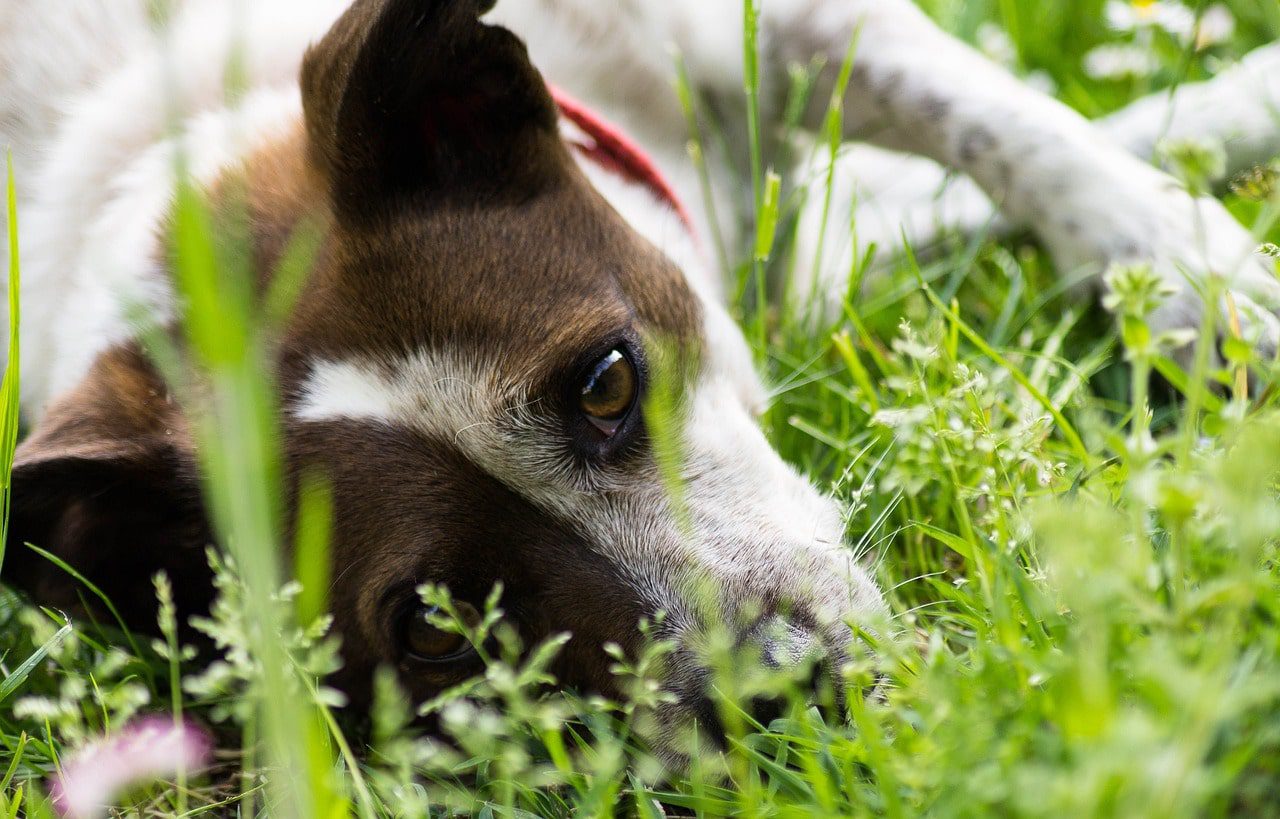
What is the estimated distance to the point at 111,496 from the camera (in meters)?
2.02

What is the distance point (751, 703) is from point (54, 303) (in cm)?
165

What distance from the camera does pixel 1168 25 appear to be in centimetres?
319

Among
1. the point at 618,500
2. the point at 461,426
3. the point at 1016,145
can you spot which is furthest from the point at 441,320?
the point at 1016,145

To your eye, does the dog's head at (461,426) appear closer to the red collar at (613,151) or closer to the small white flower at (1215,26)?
the red collar at (613,151)

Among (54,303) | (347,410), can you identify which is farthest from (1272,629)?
(54,303)

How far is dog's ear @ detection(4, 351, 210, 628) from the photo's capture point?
1944 millimetres

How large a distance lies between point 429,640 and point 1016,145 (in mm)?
1551

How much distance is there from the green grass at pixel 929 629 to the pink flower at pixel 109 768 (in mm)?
51

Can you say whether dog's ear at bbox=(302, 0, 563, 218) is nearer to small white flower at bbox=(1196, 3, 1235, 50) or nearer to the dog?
the dog

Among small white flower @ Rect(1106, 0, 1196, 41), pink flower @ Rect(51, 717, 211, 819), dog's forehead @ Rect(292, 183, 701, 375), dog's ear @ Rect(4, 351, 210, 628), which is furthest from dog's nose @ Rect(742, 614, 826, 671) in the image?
small white flower @ Rect(1106, 0, 1196, 41)

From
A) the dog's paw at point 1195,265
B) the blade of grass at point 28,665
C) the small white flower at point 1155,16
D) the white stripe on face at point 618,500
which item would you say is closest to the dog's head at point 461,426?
the white stripe on face at point 618,500

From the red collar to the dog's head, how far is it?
1.12ft

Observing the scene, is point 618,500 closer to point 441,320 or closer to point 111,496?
point 441,320

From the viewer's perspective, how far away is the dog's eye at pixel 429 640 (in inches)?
73.7
